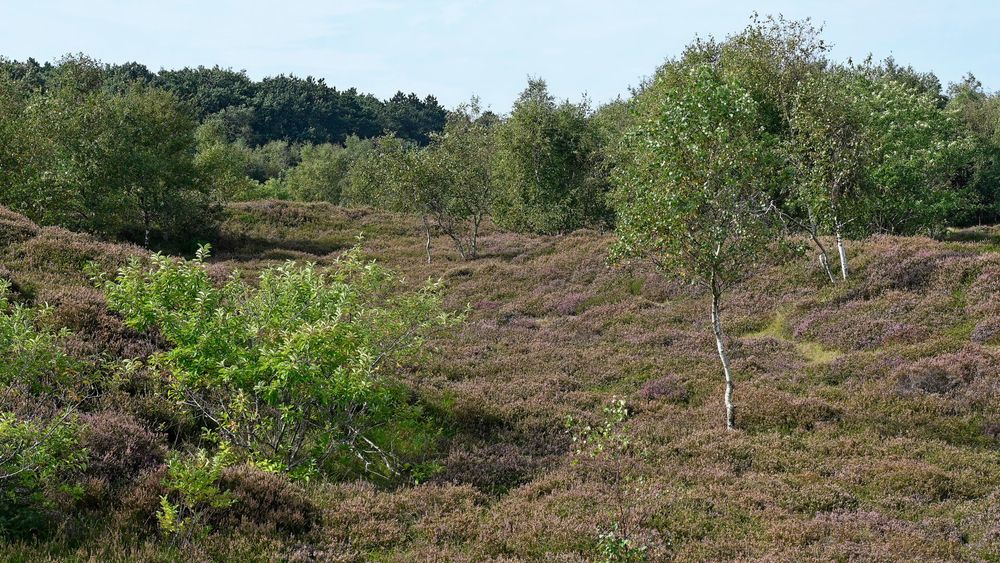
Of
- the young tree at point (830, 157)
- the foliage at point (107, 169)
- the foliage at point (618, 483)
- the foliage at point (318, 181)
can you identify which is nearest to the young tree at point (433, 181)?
the foliage at point (107, 169)

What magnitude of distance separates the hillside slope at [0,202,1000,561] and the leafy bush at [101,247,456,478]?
1387 millimetres

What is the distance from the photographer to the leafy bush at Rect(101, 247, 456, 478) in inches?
372

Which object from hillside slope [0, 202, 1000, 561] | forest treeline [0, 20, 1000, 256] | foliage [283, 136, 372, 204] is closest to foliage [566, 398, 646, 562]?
hillside slope [0, 202, 1000, 561]

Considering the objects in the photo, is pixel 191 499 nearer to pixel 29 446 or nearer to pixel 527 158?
pixel 29 446

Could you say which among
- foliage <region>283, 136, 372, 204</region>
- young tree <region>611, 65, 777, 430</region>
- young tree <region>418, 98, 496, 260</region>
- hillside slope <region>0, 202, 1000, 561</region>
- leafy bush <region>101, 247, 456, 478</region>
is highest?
foliage <region>283, 136, 372, 204</region>

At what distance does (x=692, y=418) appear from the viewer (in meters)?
15.7

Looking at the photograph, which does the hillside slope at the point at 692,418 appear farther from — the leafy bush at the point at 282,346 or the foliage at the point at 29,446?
the leafy bush at the point at 282,346

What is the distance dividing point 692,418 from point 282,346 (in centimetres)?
1049

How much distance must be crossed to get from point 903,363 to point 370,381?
615 inches

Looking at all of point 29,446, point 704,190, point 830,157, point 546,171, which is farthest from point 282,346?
point 546,171

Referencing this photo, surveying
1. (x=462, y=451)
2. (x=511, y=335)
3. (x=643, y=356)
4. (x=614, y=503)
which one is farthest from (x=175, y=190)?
(x=614, y=503)

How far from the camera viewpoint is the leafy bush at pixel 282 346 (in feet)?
31.0

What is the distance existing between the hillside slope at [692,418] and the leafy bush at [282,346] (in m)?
1.39

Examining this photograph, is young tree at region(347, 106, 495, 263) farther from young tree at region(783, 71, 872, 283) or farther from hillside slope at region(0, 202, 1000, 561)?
young tree at region(783, 71, 872, 283)
